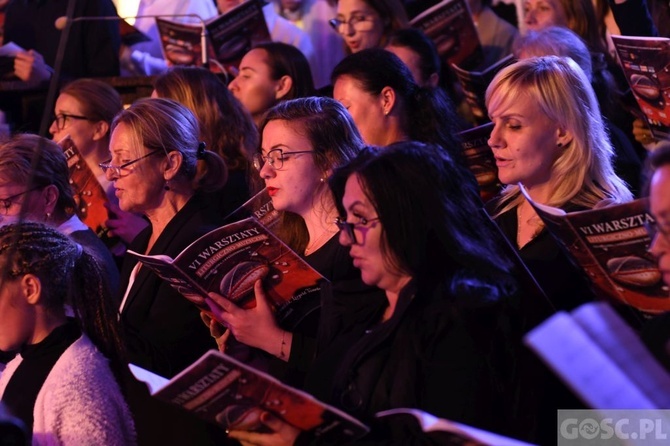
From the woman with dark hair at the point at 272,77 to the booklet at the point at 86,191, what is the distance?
29.9 inches

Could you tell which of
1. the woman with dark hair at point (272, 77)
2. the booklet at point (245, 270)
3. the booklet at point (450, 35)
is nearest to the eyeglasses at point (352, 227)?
the booklet at point (245, 270)

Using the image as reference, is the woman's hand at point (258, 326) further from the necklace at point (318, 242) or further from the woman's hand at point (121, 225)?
the woman's hand at point (121, 225)

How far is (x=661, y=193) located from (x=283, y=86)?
2852 mm

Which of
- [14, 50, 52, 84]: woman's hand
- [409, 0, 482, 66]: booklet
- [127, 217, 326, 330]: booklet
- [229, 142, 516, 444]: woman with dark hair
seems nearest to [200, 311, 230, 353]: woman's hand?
[127, 217, 326, 330]: booklet

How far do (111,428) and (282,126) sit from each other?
105cm

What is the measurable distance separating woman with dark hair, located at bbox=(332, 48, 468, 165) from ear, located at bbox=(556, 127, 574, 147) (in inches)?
24.7

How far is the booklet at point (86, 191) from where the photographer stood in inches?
172

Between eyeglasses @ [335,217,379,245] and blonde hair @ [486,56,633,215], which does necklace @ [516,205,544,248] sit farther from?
eyeglasses @ [335,217,379,245]

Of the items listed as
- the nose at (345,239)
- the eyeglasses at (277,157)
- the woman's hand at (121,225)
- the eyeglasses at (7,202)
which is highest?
the nose at (345,239)

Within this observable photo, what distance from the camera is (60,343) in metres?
3.01

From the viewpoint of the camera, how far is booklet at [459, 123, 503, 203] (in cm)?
380

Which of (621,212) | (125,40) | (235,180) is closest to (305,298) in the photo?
(621,212)

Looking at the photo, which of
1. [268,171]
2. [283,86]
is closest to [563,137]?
[268,171]

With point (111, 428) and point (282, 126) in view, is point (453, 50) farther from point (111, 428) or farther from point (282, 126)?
point (111, 428)
